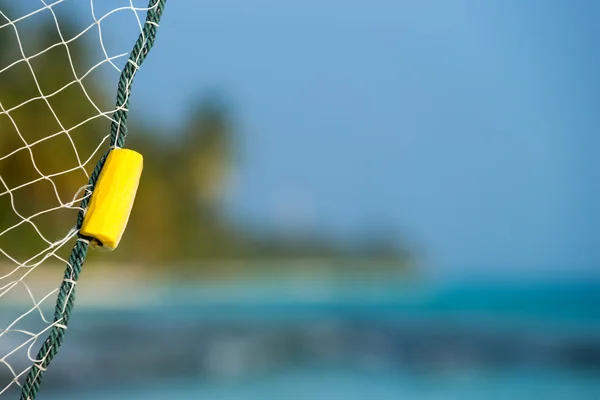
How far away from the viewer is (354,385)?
7316 millimetres

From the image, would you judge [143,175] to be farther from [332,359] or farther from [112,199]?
[112,199]

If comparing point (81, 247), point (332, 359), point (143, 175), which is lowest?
point (143, 175)

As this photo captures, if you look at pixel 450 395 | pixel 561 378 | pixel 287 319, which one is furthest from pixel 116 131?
pixel 287 319

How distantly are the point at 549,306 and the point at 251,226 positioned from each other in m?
8.33

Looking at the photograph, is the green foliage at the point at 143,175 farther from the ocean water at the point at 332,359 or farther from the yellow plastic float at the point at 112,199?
the yellow plastic float at the point at 112,199

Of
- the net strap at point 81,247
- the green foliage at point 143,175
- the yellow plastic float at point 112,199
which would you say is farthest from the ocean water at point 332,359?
the yellow plastic float at point 112,199

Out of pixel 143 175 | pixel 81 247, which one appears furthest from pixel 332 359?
pixel 143 175

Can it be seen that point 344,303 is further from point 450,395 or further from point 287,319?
point 450,395

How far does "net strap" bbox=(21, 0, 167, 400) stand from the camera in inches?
30.0

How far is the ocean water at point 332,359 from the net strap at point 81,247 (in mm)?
5054

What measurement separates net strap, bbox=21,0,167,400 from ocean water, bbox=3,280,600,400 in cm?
505

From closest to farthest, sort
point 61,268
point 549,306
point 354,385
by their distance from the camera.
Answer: point 354,385
point 61,268
point 549,306

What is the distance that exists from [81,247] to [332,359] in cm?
824

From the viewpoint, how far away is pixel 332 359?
8812 millimetres
